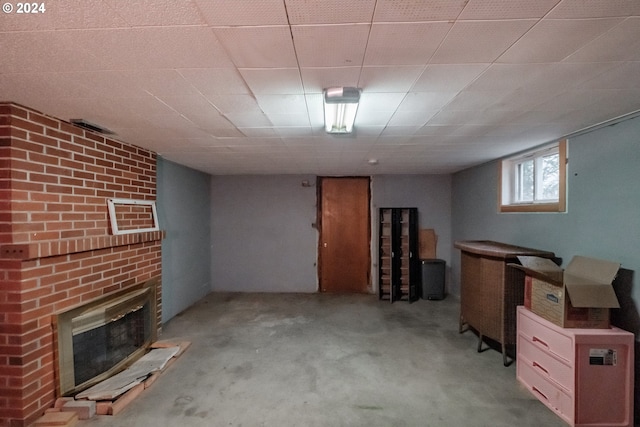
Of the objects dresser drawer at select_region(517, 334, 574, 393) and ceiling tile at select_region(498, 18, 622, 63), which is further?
dresser drawer at select_region(517, 334, 574, 393)

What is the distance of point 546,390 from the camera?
2.26 metres

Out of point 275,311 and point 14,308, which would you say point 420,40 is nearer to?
point 14,308

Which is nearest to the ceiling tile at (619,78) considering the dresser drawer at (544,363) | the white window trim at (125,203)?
the dresser drawer at (544,363)

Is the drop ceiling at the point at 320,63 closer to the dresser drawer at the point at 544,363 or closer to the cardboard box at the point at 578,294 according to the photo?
the cardboard box at the point at 578,294

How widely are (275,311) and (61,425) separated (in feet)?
9.00

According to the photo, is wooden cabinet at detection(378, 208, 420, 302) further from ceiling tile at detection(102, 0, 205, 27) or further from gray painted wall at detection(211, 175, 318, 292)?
ceiling tile at detection(102, 0, 205, 27)

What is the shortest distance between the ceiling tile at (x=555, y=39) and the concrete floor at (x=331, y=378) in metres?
2.39

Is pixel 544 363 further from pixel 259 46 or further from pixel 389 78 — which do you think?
pixel 259 46

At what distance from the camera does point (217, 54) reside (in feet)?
4.45

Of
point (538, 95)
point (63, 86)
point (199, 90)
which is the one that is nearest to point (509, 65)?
point (538, 95)

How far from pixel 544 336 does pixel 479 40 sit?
7.70 ft

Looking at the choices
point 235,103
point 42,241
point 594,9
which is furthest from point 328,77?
point 42,241

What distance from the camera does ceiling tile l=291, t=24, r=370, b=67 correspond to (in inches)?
A: 46.4

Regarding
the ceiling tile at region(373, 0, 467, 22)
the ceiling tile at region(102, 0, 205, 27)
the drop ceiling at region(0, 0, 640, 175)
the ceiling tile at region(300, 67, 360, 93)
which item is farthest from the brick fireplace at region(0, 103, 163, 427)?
the ceiling tile at region(373, 0, 467, 22)
